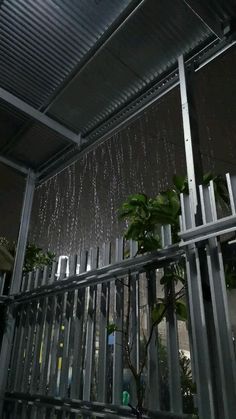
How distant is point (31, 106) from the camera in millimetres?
2625

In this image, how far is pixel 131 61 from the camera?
86.7 inches

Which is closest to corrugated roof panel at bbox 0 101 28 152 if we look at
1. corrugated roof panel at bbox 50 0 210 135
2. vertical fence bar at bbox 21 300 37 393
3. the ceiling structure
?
the ceiling structure

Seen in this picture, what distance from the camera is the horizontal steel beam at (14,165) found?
3.18 metres

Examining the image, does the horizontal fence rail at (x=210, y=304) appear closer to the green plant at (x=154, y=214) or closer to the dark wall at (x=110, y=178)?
the green plant at (x=154, y=214)

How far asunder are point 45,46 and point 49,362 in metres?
2.11

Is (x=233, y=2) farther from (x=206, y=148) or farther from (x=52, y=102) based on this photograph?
(x=206, y=148)

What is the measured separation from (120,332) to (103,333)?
16 cm

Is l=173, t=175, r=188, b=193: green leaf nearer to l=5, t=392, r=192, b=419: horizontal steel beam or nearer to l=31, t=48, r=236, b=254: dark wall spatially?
l=31, t=48, r=236, b=254: dark wall

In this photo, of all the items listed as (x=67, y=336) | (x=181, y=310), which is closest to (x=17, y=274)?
(x=67, y=336)

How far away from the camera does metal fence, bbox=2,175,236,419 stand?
1.26m

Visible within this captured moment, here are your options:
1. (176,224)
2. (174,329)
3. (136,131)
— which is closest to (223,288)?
(174,329)

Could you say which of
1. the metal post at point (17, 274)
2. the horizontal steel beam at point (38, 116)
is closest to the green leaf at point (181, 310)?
the metal post at point (17, 274)

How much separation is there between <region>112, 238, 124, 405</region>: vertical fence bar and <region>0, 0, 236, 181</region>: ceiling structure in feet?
3.97

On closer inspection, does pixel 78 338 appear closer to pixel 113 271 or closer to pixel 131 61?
pixel 113 271
